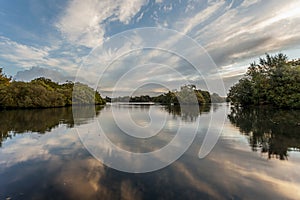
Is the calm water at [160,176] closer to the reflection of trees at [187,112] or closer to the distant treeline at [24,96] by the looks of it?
the reflection of trees at [187,112]

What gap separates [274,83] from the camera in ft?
90.9

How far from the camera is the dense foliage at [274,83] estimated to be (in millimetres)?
24844

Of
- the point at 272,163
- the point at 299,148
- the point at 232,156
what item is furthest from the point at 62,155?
the point at 299,148

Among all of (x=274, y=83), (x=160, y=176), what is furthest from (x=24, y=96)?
(x=274, y=83)

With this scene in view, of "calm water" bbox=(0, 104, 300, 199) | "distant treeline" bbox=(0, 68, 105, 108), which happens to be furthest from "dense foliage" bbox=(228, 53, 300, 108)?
"distant treeline" bbox=(0, 68, 105, 108)

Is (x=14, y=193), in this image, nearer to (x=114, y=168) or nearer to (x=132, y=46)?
(x=114, y=168)

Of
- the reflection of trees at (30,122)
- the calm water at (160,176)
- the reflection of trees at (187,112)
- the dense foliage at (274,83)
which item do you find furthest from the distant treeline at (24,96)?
the dense foliage at (274,83)

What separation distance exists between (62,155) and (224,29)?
1543 cm

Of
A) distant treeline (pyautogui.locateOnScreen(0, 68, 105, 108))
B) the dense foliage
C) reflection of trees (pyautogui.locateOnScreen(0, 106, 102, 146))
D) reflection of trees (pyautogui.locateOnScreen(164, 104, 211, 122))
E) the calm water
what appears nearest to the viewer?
the calm water

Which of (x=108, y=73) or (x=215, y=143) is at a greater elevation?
(x=108, y=73)

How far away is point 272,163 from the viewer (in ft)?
15.7

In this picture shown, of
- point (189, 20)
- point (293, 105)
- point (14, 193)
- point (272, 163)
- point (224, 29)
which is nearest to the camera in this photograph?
point (14, 193)

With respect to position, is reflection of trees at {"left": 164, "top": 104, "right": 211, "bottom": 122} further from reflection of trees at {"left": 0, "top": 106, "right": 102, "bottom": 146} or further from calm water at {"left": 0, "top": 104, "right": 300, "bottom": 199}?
calm water at {"left": 0, "top": 104, "right": 300, "bottom": 199}

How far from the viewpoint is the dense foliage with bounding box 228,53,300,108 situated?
81.5 ft
